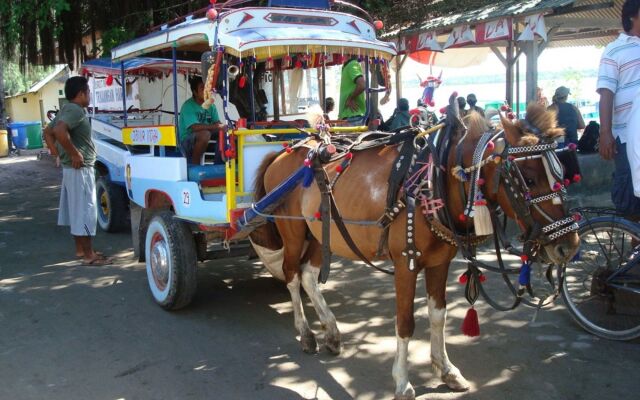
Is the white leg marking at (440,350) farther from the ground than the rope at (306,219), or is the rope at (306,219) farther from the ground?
the rope at (306,219)

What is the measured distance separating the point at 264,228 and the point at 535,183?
255 centimetres

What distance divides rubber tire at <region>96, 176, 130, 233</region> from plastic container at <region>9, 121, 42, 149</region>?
2223cm

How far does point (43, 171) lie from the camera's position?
18.1m

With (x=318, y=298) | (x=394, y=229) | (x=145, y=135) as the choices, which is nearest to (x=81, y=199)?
(x=145, y=135)

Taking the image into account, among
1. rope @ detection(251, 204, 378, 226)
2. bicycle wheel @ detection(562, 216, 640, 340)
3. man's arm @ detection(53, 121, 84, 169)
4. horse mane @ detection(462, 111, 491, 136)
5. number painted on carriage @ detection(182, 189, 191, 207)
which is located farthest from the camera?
man's arm @ detection(53, 121, 84, 169)

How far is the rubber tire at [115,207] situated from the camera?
347 inches

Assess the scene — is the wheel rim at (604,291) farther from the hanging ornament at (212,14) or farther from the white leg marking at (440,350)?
the hanging ornament at (212,14)

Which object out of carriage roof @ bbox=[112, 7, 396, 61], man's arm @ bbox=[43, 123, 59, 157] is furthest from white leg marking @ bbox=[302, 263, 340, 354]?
man's arm @ bbox=[43, 123, 59, 157]

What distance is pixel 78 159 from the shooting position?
6.72 metres

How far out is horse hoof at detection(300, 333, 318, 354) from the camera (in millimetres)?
4426

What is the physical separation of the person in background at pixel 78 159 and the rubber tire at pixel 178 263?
79.9 inches

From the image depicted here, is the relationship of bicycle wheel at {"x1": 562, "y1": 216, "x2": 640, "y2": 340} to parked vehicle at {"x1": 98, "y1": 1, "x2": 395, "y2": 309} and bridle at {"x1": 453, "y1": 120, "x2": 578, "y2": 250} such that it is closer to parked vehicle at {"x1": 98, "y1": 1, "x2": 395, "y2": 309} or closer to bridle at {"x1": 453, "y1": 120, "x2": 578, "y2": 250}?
bridle at {"x1": 453, "y1": 120, "x2": 578, "y2": 250}

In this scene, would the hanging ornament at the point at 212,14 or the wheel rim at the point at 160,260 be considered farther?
the wheel rim at the point at 160,260

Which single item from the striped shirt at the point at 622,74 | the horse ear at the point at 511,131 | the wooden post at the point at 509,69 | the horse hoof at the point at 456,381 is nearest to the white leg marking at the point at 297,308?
the horse hoof at the point at 456,381
